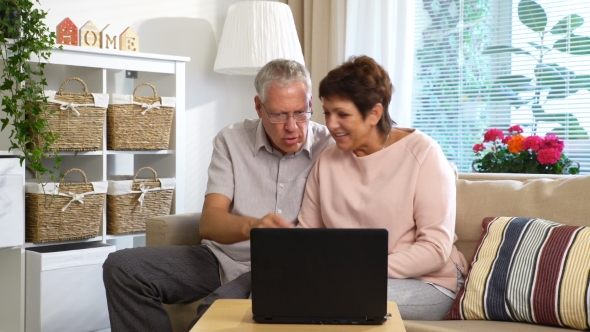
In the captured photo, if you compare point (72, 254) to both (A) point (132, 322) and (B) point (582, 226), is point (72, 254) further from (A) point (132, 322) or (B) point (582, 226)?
(B) point (582, 226)

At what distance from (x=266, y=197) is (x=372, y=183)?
0.36 meters

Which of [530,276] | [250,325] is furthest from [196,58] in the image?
[250,325]

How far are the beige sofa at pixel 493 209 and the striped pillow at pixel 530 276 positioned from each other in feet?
0.14

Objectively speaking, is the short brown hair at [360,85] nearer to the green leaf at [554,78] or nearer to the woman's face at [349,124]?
the woman's face at [349,124]

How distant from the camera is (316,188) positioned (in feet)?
6.93

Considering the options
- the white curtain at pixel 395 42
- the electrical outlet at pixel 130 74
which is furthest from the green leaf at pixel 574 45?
the electrical outlet at pixel 130 74

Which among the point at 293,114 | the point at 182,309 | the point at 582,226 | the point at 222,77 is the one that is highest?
the point at 222,77

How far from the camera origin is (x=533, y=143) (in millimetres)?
2854

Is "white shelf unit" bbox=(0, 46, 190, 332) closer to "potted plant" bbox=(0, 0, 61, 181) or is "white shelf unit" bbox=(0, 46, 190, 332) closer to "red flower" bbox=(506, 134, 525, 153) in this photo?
"potted plant" bbox=(0, 0, 61, 181)

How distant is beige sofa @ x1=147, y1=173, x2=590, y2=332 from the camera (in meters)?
1.82

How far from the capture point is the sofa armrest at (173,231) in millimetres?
2314

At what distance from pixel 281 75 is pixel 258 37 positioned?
1164mm

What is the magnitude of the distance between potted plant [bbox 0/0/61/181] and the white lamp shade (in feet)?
3.00

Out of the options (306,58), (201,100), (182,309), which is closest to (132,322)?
(182,309)
